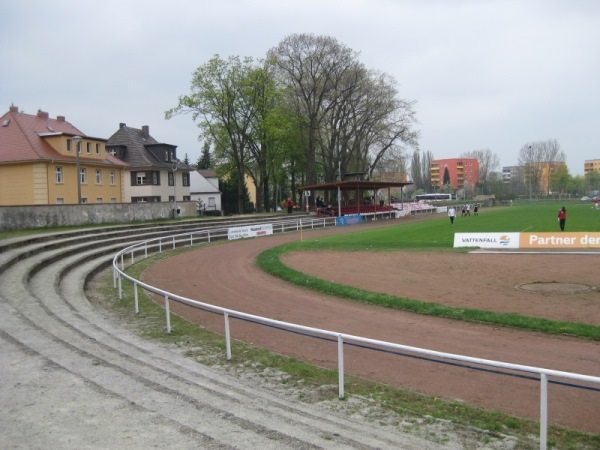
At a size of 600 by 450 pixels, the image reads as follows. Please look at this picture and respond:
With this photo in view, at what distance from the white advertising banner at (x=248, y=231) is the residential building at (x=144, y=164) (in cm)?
1806

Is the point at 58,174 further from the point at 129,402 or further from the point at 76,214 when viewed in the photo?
the point at 129,402

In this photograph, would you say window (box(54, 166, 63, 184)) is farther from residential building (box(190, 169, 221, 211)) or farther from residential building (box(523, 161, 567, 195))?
residential building (box(523, 161, 567, 195))

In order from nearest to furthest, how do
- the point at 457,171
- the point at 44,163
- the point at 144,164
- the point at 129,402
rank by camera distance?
the point at 129,402
the point at 44,163
the point at 144,164
the point at 457,171

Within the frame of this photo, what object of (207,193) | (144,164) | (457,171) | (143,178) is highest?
(457,171)

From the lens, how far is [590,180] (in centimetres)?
13025

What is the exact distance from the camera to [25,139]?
4019 centimetres

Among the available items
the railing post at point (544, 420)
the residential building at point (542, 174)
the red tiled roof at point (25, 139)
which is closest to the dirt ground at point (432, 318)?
the railing post at point (544, 420)

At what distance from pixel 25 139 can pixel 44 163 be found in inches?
122

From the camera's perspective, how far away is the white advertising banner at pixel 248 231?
115 feet

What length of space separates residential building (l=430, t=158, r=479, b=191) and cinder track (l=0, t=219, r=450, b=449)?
550 ft

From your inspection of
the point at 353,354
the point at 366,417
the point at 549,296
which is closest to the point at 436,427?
the point at 366,417

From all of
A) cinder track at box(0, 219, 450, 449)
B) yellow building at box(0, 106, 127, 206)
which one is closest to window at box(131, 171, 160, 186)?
yellow building at box(0, 106, 127, 206)

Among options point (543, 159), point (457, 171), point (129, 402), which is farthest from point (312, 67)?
point (457, 171)

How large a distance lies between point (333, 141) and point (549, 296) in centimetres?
4930
